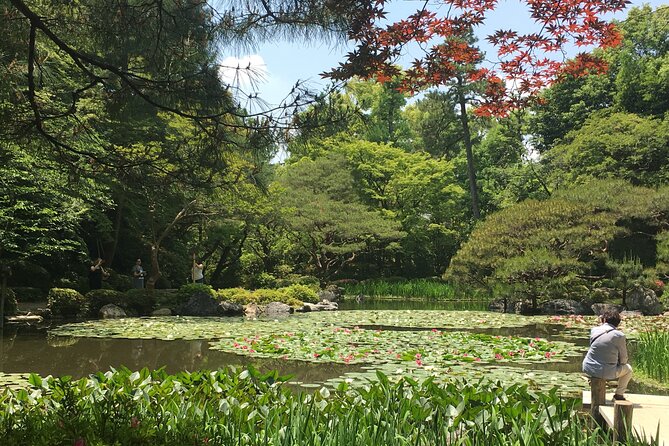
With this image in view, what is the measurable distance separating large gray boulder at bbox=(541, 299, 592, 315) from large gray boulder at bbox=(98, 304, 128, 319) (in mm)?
10523

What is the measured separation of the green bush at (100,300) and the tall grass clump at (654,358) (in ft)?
36.6

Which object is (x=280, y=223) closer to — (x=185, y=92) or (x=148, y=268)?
(x=148, y=268)

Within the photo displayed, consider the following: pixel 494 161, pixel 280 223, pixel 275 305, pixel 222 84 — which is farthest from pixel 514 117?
pixel 222 84

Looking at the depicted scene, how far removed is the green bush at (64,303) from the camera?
515 inches

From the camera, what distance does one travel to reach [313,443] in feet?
8.43

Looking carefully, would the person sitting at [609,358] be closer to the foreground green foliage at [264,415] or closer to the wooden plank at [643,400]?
the wooden plank at [643,400]

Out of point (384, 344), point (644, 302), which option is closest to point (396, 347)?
point (384, 344)

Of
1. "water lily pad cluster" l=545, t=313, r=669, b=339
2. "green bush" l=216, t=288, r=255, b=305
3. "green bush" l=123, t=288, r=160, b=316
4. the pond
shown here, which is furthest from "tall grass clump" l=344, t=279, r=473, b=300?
"green bush" l=123, t=288, r=160, b=316

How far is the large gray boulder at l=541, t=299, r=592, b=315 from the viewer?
15.2 m

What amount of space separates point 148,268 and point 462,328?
11.0m

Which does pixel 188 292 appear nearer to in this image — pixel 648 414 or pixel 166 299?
pixel 166 299

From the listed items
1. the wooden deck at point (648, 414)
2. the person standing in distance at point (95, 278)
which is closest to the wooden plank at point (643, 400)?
the wooden deck at point (648, 414)

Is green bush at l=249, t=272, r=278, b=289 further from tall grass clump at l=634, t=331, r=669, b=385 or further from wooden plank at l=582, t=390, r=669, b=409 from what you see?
wooden plank at l=582, t=390, r=669, b=409

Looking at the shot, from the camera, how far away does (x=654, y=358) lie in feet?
21.1
